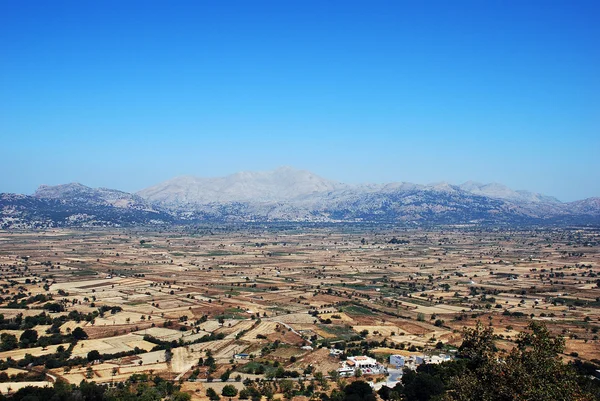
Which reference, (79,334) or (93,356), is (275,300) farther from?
(93,356)

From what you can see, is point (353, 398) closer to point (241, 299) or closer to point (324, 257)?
point (241, 299)

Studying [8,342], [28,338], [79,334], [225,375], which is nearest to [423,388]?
[225,375]

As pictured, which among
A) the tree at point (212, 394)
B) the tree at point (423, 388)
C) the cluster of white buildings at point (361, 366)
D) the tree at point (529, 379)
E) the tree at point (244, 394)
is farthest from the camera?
the cluster of white buildings at point (361, 366)

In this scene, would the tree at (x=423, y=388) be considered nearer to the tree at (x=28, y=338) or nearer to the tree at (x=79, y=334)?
the tree at (x=79, y=334)

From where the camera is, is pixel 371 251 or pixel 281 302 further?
pixel 371 251

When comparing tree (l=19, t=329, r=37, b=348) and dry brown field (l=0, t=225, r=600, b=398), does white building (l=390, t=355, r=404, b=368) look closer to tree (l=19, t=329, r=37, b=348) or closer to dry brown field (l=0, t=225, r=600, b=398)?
dry brown field (l=0, t=225, r=600, b=398)

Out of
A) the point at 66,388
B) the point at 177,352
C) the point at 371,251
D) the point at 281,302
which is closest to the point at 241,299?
the point at 281,302

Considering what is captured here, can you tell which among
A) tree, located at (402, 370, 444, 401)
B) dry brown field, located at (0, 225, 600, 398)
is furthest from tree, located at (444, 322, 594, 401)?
dry brown field, located at (0, 225, 600, 398)

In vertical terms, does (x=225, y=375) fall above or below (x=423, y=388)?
below

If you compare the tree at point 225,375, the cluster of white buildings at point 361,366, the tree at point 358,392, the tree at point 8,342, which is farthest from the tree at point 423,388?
the tree at point 8,342

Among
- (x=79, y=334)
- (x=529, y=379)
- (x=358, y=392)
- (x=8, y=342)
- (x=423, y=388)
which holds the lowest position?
(x=79, y=334)

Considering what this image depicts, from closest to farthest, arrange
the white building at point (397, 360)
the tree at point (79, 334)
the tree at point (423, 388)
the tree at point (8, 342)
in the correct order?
the tree at point (423, 388) → the white building at point (397, 360) → the tree at point (8, 342) → the tree at point (79, 334)
